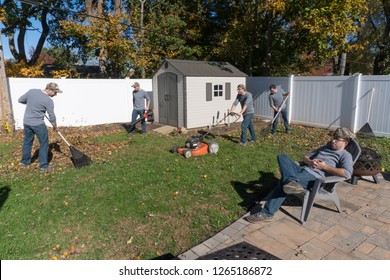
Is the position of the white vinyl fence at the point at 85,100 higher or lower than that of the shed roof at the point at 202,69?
lower

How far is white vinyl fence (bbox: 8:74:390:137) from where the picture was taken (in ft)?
30.9

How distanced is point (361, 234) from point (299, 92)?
8.92 m

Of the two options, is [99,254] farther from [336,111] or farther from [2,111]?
[336,111]

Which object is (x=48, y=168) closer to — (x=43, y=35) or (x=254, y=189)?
(x=254, y=189)

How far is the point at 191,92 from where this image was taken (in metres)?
11.2

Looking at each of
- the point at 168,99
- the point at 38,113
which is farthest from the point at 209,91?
the point at 38,113

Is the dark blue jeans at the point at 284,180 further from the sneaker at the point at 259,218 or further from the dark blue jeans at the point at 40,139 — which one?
the dark blue jeans at the point at 40,139

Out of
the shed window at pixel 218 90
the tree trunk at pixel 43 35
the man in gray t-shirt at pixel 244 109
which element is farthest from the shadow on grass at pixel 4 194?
the tree trunk at pixel 43 35

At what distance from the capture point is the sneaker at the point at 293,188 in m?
3.79

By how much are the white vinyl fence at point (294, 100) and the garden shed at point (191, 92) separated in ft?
5.98

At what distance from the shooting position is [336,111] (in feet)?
34.7

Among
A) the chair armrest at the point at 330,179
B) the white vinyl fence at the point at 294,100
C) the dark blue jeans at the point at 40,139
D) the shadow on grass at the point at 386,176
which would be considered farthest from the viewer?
the white vinyl fence at the point at 294,100

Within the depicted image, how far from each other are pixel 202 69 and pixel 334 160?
861cm

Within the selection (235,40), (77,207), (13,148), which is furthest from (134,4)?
(77,207)
